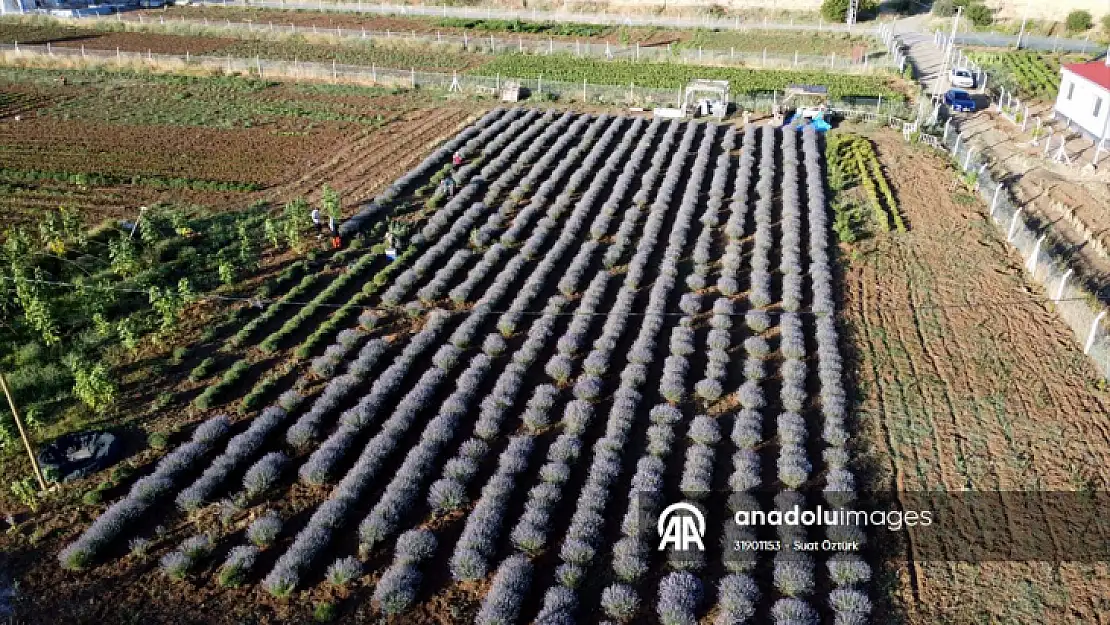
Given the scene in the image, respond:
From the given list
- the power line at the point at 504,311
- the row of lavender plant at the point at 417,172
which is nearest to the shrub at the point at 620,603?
the power line at the point at 504,311

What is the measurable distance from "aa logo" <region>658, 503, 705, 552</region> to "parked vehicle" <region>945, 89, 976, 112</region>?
3545cm

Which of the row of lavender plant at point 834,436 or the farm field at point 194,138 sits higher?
the farm field at point 194,138

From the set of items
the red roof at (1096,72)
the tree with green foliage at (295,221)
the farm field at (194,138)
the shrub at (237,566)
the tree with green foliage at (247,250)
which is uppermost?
the red roof at (1096,72)

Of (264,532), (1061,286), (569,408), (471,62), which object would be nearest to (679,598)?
(569,408)

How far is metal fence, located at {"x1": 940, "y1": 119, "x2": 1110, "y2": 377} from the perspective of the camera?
19.7 metres

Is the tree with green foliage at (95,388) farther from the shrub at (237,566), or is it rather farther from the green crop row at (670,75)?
the green crop row at (670,75)

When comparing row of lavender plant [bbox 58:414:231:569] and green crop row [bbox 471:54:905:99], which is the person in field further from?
green crop row [bbox 471:54:905:99]

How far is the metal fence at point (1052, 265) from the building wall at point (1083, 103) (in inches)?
246

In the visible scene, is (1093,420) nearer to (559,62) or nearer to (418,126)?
(418,126)

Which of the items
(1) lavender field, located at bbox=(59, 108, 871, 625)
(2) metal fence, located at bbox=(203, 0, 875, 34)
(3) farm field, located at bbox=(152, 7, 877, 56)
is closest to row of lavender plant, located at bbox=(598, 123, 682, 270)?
(1) lavender field, located at bbox=(59, 108, 871, 625)

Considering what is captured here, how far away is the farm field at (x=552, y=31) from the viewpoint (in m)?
57.8

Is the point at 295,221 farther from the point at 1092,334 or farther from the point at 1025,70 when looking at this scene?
the point at 1025,70

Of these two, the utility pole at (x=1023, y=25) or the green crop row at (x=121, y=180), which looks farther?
the utility pole at (x=1023, y=25)

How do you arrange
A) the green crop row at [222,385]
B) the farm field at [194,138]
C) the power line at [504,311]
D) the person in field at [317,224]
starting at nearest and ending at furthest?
the green crop row at [222,385]
the power line at [504,311]
the person in field at [317,224]
the farm field at [194,138]
